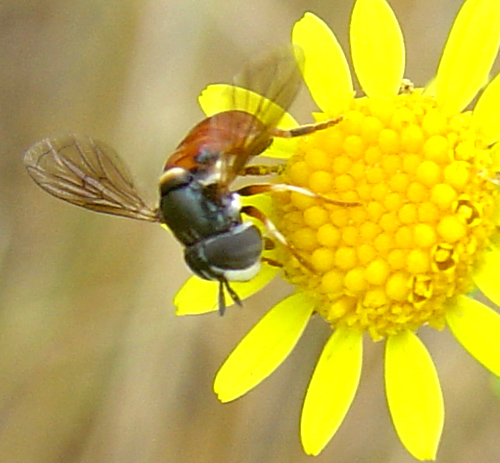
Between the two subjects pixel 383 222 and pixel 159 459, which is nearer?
pixel 383 222

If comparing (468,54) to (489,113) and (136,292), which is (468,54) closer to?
(489,113)

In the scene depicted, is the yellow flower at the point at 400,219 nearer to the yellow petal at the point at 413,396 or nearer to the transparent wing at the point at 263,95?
the yellow petal at the point at 413,396

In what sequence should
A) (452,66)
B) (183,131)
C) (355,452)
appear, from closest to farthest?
(452,66) → (355,452) → (183,131)

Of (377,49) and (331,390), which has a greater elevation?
(377,49)

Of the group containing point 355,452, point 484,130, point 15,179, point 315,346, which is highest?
point 484,130

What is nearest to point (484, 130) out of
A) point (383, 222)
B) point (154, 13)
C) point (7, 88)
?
point (383, 222)

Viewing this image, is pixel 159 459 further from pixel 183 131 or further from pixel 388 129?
pixel 388 129

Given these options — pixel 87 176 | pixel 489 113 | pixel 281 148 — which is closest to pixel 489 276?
pixel 489 113
